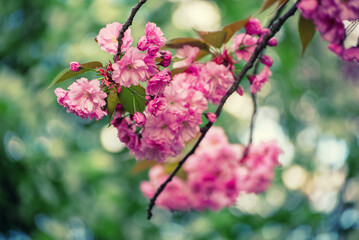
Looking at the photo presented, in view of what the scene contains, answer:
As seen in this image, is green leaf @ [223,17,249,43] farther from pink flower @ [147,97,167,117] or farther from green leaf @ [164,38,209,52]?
pink flower @ [147,97,167,117]

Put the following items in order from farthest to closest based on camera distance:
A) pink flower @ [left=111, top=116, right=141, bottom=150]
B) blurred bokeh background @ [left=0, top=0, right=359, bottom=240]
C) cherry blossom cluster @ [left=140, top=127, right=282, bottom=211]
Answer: blurred bokeh background @ [left=0, top=0, right=359, bottom=240] < cherry blossom cluster @ [left=140, top=127, right=282, bottom=211] < pink flower @ [left=111, top=116, right=141, bottom=150]

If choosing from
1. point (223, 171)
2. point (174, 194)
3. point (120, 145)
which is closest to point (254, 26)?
point (223, 171)

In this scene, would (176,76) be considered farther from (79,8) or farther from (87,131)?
(87,131)

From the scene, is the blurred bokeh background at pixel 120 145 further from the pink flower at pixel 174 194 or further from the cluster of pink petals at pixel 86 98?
the cluster of pink petals at pixel 86 98

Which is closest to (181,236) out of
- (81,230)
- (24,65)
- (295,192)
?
(81,230)

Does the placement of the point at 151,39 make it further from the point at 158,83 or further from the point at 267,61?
the point at 267,61

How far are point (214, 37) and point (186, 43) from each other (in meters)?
0.07

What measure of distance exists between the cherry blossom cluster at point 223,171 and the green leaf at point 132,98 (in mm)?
817

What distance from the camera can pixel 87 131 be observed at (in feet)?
12.0

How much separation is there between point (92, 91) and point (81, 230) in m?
2.67

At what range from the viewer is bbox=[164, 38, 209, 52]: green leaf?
2.79ft

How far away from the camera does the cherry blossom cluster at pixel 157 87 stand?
73 centimetres

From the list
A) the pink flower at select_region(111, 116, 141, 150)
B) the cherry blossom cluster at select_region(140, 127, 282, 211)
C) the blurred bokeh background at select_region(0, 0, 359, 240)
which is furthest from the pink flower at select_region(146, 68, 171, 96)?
the blurred bokeh background at select_region(0, 0, 359, 240)

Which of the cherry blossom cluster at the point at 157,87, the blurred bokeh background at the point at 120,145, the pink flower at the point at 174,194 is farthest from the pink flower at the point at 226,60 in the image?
the blurred bokeh background at the point at 120,145
